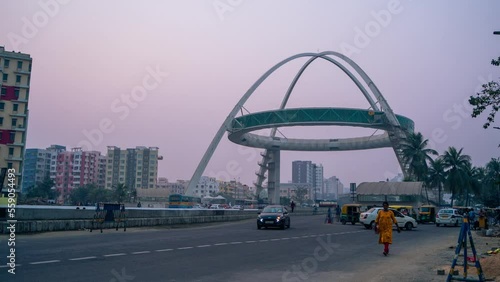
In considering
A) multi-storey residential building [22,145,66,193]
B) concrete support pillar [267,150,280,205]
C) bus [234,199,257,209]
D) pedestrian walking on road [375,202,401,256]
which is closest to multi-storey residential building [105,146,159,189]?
multi-storey residential building [22,145,66,193]

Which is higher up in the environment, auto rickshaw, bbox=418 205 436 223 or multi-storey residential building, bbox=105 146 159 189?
multi-storey residential building, bbox=105 146 159 189

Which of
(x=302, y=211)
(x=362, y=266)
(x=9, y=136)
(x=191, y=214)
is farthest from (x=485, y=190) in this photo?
(x=362, y=266)

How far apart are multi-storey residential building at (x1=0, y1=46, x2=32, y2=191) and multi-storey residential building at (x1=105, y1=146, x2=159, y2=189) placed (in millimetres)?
93043

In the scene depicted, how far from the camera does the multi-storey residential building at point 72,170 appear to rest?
137 metres

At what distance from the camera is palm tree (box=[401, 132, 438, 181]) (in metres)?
69.2

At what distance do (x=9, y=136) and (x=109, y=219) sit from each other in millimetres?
48387

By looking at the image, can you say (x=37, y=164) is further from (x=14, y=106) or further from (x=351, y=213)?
(x=351, y=213)

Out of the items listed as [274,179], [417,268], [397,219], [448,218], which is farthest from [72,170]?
[417,268]

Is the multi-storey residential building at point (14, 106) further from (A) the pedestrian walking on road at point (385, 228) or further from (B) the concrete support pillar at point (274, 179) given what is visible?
(A) the pedestrian walking on road at point (385, 228)

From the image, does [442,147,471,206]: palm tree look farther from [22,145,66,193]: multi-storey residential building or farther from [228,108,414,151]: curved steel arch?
[22,145,66,193]: multi-storey residential building

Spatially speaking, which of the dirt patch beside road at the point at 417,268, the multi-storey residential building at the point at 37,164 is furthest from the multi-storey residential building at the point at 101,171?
the dirt patch beside road at the point at 417,268

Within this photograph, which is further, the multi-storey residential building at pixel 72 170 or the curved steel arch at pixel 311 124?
the multi-storey residential building at pixel 72 170

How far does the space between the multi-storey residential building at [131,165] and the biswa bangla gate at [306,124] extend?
7279 cm

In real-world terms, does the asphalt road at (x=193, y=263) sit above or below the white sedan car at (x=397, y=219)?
below
